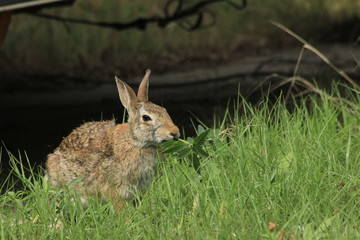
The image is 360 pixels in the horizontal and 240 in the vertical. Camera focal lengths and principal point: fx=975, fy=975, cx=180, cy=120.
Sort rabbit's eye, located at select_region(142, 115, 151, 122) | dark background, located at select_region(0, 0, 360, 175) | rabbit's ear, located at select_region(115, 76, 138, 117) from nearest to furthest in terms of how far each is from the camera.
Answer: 1. rabbit's eye, located at select_region(142, 115, 151, 122)
2. rabbit's ear, located at select_region(115, 76, 138, 117)
3. dark background, located at select_region(0, 0, 360, 175)

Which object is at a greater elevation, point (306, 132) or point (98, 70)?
point (306, 132)

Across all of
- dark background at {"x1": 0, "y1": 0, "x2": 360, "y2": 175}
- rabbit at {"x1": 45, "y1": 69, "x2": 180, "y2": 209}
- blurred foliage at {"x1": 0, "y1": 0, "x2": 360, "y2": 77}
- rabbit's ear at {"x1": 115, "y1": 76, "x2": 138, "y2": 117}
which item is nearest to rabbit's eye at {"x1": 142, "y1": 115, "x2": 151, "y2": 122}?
rabbit at {"x1": 45, "y1": 69, "x2": 180, "y2": 209}

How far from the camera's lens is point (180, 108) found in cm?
858

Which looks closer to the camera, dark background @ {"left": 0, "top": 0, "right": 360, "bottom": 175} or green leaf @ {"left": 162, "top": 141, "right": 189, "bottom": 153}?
green leaf @ {"left": 162, "top": 141, "right": 189, "bottom": 153}

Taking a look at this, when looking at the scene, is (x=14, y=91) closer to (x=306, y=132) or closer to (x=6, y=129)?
(x=6, y=129)

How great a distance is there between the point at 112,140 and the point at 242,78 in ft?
15.2

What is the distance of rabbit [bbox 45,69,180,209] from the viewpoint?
16.8 ft

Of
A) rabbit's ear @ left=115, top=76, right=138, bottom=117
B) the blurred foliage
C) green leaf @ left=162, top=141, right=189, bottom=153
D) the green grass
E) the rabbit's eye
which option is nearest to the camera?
the green grass

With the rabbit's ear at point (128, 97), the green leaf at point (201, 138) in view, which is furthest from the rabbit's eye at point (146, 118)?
the green leaf at point (201, 138)

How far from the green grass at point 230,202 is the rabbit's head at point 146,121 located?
169 millimetres

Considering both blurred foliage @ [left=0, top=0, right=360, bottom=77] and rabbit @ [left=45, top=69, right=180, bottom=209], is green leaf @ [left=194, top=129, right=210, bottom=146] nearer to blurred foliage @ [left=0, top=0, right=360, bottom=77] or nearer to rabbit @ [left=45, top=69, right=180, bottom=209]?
rabbit @ [left=45, top=69, right=180, bottom=209]

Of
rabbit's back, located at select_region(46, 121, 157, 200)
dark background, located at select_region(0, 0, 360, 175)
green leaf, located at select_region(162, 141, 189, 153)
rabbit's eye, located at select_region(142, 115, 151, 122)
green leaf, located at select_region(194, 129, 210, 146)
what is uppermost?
rabbit's eye, located at select_region(142, 115, 151, 122)

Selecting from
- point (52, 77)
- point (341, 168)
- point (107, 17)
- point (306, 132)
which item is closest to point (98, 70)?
point (52, 77)

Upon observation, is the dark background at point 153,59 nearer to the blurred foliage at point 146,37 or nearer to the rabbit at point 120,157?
the blurred foliage at point 146,37
